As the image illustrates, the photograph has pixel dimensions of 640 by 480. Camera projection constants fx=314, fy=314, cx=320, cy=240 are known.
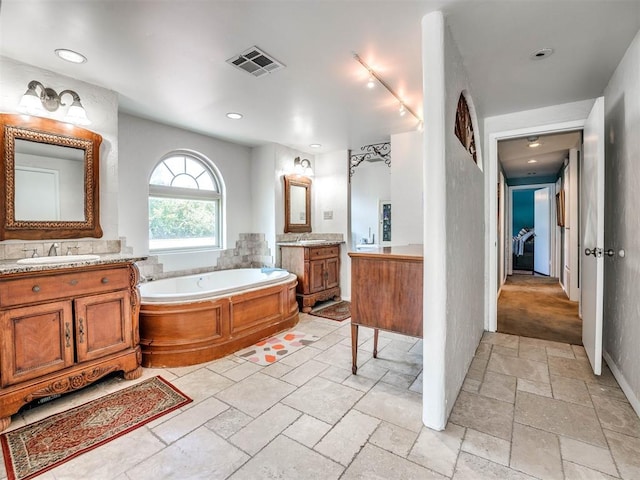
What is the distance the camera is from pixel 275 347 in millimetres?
3111

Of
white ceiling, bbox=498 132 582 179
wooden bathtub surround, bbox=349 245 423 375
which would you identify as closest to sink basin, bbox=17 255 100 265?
wooden bathtub surround, bbox=349 245 423 375

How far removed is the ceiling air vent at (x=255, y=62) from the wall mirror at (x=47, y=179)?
1.44m

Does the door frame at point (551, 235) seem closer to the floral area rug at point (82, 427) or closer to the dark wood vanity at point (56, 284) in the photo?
the floral area rug at point (82, 427)

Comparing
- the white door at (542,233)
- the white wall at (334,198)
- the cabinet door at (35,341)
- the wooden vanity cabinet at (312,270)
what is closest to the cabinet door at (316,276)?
the wooden vanity cabinet at (312,270)

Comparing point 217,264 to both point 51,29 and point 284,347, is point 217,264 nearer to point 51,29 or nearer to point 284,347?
point 284,347

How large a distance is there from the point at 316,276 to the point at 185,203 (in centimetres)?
202

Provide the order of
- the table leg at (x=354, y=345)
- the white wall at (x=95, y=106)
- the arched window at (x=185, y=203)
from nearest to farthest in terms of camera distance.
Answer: the white wall at (x=95, y=106), the table leg at (x=354, y=345), the arched window at (x=185, y=203)

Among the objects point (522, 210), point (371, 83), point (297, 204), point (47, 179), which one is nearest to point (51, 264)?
point (47, 179)

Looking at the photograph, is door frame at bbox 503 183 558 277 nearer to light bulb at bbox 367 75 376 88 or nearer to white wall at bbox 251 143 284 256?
white wall at bbox 251 143 284 256

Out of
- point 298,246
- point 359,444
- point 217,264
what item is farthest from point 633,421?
point 217,264

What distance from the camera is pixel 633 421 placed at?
1880 mm

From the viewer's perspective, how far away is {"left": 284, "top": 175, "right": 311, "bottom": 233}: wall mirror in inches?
188

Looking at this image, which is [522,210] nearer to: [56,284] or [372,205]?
[372,205]

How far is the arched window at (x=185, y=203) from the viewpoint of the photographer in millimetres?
3793
